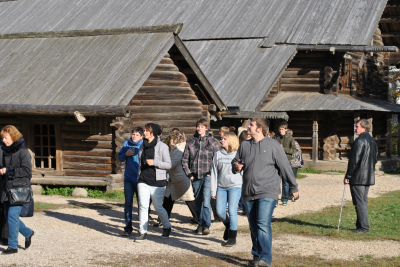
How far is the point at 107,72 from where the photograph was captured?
46.7ft

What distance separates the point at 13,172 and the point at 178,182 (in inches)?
125

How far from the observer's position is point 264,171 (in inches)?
270

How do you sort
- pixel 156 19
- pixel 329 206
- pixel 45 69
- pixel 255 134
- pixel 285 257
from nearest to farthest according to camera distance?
pixel 255 134
pixel 285 257
pixel 329 206
pixel 45 69
pixel 156 19

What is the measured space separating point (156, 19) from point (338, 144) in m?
10.5

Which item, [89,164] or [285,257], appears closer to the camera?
[285,257]

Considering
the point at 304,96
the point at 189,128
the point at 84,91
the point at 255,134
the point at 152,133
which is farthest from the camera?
the point at 304,96

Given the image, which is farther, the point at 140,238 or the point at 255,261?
the point at 140,238

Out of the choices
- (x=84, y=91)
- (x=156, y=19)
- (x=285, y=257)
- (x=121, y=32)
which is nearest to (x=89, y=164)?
(x=84, y=91)

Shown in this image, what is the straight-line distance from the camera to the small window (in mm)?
14875

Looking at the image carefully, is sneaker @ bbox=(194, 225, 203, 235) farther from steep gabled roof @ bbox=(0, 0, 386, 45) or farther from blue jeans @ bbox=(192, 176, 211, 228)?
steep gabled roof @ bbox=(0, 0, 386, 45)

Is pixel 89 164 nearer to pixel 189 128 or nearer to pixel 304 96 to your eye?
pixel 189 128

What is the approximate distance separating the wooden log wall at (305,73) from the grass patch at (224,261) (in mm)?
16151

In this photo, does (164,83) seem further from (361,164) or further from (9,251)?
(9,251)

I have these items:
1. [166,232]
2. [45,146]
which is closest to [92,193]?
[45,146]
